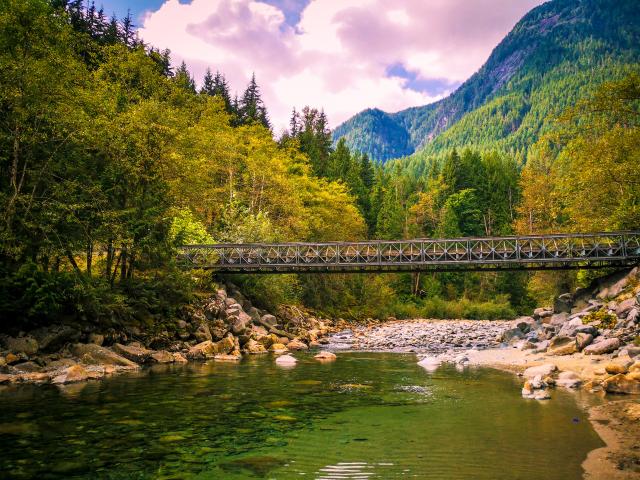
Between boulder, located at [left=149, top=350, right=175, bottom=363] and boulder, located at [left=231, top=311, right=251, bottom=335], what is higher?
boulder, located at [left=231, top=311, right=251, bottom=335]

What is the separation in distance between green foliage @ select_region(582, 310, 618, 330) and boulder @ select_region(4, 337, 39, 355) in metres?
20.2

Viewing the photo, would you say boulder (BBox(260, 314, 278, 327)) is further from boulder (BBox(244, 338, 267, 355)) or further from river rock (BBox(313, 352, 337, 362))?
river rock (BBox(313, 352, 337, 362))

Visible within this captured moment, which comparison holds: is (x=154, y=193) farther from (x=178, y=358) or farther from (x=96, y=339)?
(x=178, y=358)

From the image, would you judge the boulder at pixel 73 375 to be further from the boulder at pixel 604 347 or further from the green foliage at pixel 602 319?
the green foliage at pixel 602 319

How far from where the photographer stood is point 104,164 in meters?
20.0

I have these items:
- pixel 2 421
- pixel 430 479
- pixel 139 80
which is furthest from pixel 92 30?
pixel 430 479

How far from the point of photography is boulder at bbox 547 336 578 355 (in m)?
17.1

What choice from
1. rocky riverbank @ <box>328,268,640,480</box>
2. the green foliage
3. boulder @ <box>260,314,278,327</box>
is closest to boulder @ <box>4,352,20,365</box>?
rocky riverbank @ <box>328,268,640,480</box>

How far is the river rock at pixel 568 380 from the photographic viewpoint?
40.6 feet

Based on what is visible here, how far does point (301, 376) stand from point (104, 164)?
12.2 m

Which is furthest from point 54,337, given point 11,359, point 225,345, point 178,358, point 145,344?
point 225,345

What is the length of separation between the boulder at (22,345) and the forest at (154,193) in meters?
0.90

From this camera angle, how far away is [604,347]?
1559cm

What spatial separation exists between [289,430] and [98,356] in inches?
388
